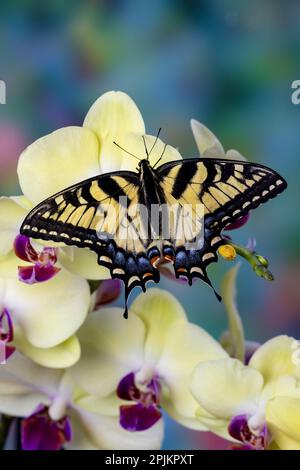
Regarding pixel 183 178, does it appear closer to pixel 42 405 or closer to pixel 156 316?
pixel 156 316

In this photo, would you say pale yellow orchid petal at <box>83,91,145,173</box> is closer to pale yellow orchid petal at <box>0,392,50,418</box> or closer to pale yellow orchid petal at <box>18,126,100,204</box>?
pale yellow orchid petal at <box>18,126,100,204</box>

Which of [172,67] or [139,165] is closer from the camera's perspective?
[139,165]

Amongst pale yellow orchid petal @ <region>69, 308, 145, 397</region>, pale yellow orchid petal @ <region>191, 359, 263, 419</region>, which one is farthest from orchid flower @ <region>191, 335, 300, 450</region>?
pale yellow orchid petal @ <region>69, 308, 145, 397</region>

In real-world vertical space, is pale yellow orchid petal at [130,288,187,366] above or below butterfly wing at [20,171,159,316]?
below

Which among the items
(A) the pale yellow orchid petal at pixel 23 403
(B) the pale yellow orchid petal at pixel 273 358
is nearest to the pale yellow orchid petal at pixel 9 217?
(A) the pale yellow orchid petal at pixel 23 403

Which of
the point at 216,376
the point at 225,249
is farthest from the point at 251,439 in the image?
the point at 225,249

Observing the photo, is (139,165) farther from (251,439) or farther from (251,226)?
(251,439)

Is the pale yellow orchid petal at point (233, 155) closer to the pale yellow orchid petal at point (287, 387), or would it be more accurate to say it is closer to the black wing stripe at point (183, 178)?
the black wing stripe at point (183, 178)
